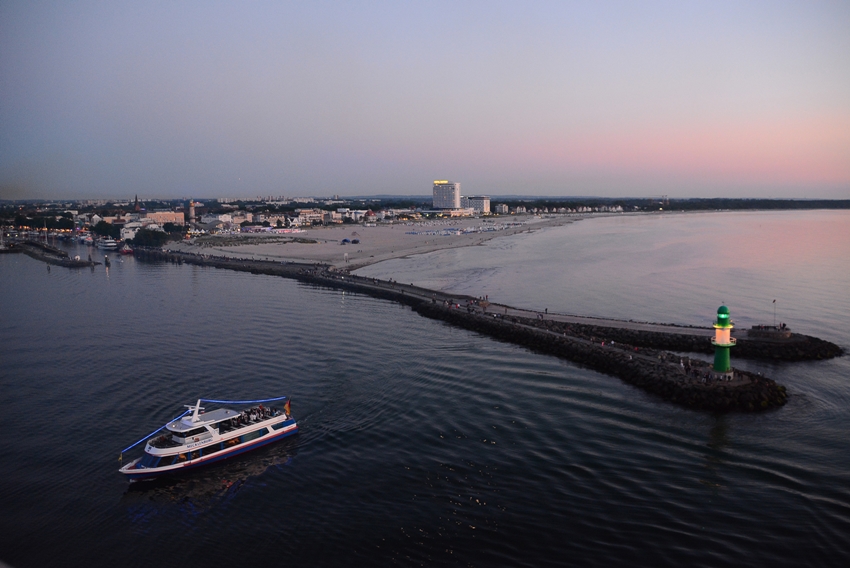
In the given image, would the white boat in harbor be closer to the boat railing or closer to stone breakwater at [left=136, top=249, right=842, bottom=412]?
stone breakwater at [left=136, top=249, right=842, bottom=412]

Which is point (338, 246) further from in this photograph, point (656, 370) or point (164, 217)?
point (656, 370)

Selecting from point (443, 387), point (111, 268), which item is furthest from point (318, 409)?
point (111, 268)

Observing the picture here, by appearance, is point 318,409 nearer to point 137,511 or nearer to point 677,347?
point 137,511

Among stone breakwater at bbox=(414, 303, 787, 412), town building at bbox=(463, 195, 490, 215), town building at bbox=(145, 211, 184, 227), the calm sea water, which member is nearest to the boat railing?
the calm sea water

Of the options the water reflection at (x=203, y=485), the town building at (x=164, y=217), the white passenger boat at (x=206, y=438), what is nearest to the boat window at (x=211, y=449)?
the white passenger boat at (x=206, y=438)

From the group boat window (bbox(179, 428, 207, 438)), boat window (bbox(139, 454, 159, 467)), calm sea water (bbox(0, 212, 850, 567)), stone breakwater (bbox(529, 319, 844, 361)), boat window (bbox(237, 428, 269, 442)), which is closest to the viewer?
calm sea water (bbox(0, 212, 850, 567))

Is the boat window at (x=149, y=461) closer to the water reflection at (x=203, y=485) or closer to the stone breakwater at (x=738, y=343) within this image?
A: the water reflection at (x=203, y=485)
